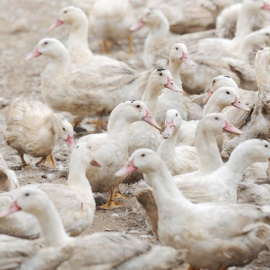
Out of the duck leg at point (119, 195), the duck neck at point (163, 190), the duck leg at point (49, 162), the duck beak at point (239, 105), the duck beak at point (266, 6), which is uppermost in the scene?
the duck neck at point (163, 190)

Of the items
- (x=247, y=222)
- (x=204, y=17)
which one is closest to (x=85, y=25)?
(x=204, y=17)

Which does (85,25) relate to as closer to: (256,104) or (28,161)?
(28,161)

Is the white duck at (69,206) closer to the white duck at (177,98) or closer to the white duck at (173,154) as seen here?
the white duck at (173,154)

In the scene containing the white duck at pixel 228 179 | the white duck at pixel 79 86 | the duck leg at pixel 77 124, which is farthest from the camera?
the duck leg at pixel 77 124

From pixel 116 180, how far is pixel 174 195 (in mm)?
2020

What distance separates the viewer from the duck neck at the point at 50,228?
251 inches

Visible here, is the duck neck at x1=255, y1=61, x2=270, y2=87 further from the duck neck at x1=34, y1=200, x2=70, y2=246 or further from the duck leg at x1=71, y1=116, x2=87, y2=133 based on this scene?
the duck neck at x1=34, y1=200, x2=70, y2=246

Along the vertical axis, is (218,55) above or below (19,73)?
above

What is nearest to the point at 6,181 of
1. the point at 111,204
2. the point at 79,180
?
the point at 79,180

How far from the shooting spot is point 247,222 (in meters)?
6.60

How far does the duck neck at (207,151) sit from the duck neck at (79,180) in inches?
39.6

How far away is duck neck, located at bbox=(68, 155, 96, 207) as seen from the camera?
7.65 m

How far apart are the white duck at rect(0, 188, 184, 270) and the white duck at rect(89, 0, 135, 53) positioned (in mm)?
9257

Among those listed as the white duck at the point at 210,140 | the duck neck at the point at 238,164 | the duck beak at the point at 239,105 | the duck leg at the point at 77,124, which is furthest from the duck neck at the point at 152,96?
the duck leg at the point at 77,124
